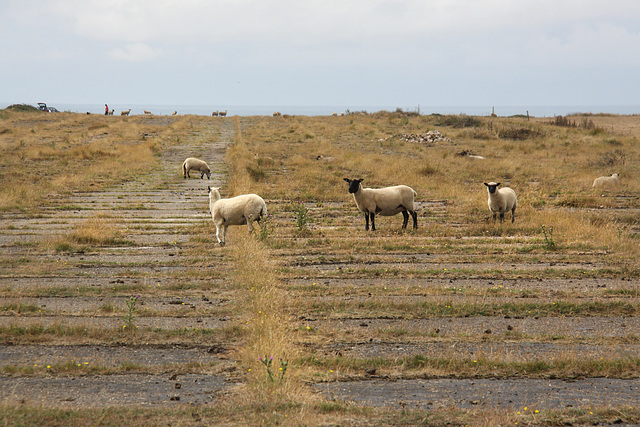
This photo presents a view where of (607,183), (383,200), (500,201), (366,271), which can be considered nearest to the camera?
(366,271)

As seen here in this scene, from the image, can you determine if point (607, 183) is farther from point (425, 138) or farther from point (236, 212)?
point (425, 138)

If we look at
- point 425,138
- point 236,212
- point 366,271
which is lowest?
point 366,271

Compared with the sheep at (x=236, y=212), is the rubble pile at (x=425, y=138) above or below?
above

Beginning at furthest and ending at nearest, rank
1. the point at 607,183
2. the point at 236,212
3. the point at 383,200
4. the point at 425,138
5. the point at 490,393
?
the point at 425,138, the point at 607,183, the point at 383,200, the point at 236,212, the point at 490,393

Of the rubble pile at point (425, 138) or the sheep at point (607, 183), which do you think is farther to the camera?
the rubble pile at point (425, 138)

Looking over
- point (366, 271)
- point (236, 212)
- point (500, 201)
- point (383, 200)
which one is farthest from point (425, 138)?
point (366, 271)

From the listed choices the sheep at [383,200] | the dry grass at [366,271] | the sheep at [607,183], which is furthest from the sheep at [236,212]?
the sheep at [607,183]

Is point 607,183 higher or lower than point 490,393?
higher

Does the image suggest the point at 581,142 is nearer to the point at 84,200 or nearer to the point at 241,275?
the point at 84,200

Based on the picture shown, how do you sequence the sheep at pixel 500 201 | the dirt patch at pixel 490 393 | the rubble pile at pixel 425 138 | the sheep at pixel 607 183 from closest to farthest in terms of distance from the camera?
Result: the dirt patch at pixel 490 393, the sheep at pixel 500 201, the sheep at pixel 607 183, the rubble pile at pixel 425 138

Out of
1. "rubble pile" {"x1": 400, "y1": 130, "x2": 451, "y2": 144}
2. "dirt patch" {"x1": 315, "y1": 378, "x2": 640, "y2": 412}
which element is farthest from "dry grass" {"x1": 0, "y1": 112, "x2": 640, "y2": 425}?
"rubble pile" {"x1": 400, "y1": 130, "x2": 451, "y2": 144}

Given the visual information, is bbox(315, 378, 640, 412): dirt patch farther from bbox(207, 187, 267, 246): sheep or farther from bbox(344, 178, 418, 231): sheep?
bbox(344, 178, 418, 231): sheep

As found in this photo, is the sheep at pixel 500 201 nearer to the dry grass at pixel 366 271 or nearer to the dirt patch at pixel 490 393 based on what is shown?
the dry grass at pixel 366 271

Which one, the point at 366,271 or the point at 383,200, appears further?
the point at 383,200
